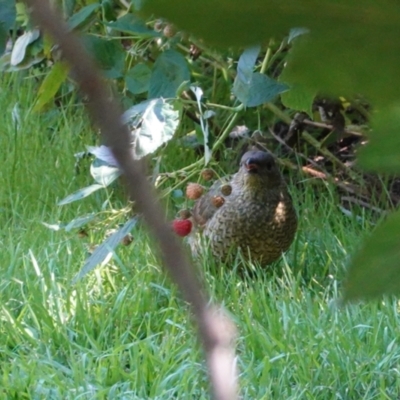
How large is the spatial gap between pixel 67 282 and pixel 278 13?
1.93 meters

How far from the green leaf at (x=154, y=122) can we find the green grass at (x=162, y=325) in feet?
0.69

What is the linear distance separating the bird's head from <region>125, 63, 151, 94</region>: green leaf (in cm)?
46

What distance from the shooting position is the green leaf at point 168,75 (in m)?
2.05

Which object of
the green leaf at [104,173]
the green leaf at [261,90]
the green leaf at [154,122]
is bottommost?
the green leaf at [104,173]

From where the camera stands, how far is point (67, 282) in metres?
2.10

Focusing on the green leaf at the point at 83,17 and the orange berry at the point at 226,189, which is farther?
the orange berry at the point at 226,189

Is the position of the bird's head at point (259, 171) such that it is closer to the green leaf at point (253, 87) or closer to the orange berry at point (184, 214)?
the orange berry at point (184, 214)

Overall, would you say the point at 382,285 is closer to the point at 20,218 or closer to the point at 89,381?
the point at 89,381

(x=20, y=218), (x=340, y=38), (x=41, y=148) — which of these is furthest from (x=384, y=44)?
(x=41, y=148)

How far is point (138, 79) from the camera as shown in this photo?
2.27 meters

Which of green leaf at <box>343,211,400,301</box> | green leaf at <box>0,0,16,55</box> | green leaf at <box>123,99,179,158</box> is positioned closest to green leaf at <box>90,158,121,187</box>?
green leaf at <box>123,99,179,158</box>

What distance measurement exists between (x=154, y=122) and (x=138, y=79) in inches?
17.2

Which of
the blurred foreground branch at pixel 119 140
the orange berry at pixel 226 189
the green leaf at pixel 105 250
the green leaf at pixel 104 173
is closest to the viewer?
the blurred foreground branch at pixel 119 140

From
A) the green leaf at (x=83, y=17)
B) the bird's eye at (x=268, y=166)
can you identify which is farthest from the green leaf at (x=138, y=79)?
the bird's eye at (x=268, y=166)
